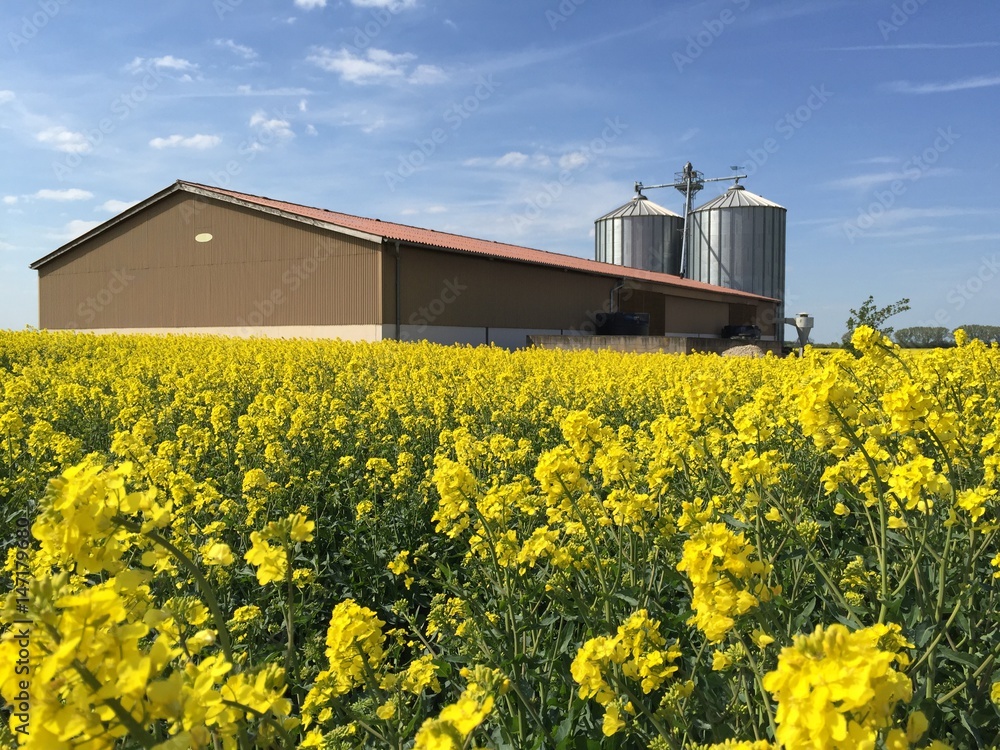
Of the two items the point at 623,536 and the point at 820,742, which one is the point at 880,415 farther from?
the point at 820,742

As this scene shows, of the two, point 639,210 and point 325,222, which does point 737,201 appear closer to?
point 639,210

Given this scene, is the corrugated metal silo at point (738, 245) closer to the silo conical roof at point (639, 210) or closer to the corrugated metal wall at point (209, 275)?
the silo conical roof at point (639, 210)

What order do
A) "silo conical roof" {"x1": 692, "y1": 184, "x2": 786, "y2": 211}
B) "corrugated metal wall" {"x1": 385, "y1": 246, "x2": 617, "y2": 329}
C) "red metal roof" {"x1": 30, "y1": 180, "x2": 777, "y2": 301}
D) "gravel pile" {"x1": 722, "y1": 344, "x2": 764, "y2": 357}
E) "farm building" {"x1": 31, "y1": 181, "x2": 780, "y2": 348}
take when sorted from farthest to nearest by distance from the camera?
"silo conical roof" {"x1": 692, "y1": 184, "x2": 786, "y2": 211} < "red metal roof" {"x1": 30, "y1": 180, "x2": 777, "y2": 301} < "corrugated metal wall" {"x1": 385, "y1": 246, "x2": 617, "y2": 329} < "farm building" {"x1": 31, "y1": 181, "x2": 780, "y2": 348} < "gravel pile" {"x1": 722, "y1": 344, "x2": 764, "y2": 357}

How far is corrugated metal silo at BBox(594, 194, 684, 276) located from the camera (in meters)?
38.3

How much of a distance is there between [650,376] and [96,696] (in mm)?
7065

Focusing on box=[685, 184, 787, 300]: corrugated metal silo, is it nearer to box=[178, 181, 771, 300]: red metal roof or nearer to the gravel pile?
box=[178, 181, 771, 300]: red metal roof

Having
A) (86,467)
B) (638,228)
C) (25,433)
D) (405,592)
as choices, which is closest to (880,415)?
(405,592)

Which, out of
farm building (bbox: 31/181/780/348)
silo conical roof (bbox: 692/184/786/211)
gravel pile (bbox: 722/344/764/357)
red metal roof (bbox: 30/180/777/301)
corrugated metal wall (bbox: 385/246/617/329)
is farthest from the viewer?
silo conical roof (bbox: 692/184/786/211)

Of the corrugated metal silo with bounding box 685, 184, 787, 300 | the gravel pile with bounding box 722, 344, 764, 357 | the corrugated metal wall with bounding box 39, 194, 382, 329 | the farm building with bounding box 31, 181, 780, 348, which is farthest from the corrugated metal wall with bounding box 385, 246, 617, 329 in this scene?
the corrugated metal silo with bounding box 685, 184, 787, 300

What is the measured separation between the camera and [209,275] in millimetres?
23734

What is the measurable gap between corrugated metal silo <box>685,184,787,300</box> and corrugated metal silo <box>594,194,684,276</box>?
1.03 m

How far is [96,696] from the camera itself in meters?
0.84

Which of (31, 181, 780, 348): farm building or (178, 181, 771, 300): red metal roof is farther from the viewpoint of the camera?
(178, 181, 771, 300): red metal roof

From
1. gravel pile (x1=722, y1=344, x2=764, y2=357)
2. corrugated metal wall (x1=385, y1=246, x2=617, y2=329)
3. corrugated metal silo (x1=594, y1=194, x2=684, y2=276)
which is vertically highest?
corrugated metal silo (x1=594, y1=194, x2=684, y2=276)
